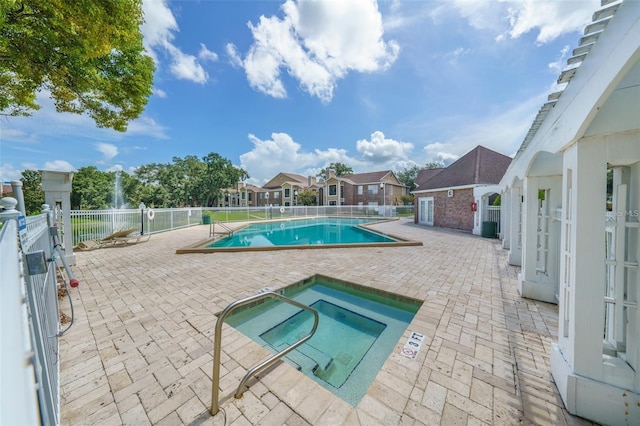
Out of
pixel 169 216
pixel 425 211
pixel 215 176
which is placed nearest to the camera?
pixel 169 216

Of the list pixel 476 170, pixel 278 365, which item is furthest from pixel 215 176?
pixel 278 365

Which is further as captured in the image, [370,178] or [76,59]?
[370,178]

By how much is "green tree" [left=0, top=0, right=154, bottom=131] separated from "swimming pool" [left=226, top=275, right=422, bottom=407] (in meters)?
6.03

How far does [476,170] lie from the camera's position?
14070mm

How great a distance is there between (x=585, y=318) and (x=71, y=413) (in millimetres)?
4283

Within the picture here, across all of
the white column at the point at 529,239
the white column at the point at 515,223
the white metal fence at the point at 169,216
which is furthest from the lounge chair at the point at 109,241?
the white column at the point at 515,223

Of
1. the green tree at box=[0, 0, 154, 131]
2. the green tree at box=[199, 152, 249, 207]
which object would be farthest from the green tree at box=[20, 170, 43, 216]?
the green tree at box=[0, 0, 154, 131]

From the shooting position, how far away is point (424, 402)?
2094mm

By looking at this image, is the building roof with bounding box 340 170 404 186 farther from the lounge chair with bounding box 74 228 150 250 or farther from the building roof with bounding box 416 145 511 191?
the lounge chair with bounding box 74 228 150 250

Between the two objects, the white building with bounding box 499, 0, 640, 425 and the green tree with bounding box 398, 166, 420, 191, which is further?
the green tree with bounding box 398, 166, 420, 191

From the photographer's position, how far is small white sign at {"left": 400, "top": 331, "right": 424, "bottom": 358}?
273 centimetres

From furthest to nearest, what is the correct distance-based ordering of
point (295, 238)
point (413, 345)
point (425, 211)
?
point (425, 211), point (295, 238), point (413, 345)

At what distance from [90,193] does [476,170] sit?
40.2m

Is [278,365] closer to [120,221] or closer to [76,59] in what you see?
[76,59]
